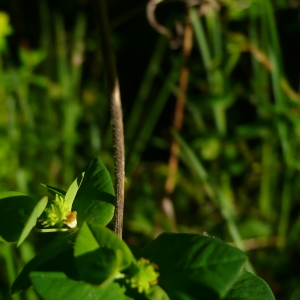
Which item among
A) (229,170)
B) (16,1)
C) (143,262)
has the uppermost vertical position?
(16,1)

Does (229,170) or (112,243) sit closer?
(112,243)

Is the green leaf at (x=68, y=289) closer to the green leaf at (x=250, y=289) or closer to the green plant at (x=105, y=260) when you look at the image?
the green plant at (x=105, y=260)

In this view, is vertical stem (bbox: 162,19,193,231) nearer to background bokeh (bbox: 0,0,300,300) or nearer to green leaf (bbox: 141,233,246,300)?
background bokeh (bbox: 0,0,300,300)

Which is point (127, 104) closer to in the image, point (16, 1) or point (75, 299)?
point (16, 1)

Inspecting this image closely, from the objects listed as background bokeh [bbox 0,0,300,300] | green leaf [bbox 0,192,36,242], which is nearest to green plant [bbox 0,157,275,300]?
green leaf [bbox 0,192,36,242]

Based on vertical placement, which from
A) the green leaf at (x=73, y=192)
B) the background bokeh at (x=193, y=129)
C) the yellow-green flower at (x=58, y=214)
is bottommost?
the background bokeh at (x=193, y=129)

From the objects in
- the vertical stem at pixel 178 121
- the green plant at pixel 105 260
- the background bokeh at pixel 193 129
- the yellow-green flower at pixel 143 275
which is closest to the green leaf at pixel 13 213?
the green plant at pixel 105 260

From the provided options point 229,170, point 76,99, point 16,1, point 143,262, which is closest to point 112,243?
point 143,262

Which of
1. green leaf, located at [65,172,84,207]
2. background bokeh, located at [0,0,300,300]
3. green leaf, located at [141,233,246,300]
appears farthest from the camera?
background bokeh, located at [0,0,300,300]
